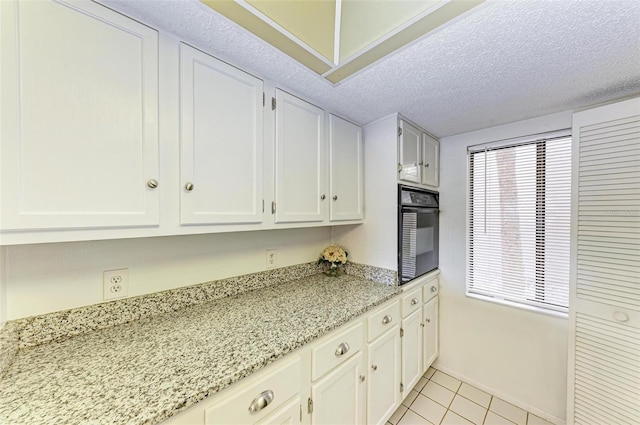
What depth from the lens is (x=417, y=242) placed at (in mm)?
1790

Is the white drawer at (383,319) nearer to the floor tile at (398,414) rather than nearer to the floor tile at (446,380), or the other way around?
the floor tile at (398,414)

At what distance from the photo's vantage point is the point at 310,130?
1.45m

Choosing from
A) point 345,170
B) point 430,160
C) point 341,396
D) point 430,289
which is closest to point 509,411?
point 430,289

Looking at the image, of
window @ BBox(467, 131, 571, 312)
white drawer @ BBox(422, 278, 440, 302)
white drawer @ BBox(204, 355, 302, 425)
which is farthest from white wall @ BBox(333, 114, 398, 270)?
white drawer @ BBox(204, 355, 302, 425)

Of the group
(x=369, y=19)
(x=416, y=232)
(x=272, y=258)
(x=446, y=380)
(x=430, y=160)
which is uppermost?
(x=369, y=19)

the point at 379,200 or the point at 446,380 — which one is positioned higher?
the point at 379,200

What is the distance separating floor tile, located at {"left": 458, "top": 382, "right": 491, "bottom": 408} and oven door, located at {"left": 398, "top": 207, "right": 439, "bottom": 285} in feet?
A: 3.24

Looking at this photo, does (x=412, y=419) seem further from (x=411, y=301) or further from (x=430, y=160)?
(x=430, y=160)

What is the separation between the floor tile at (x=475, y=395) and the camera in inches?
69.5

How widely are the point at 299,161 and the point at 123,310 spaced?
43.8 inches

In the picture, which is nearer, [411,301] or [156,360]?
[156,360]

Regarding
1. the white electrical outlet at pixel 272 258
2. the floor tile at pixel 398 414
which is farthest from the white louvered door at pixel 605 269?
the white electrical outlet at pixel 272 258

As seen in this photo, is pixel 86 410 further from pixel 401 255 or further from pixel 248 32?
pixel 401 255

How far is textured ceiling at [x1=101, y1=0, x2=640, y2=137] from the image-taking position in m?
0.81
